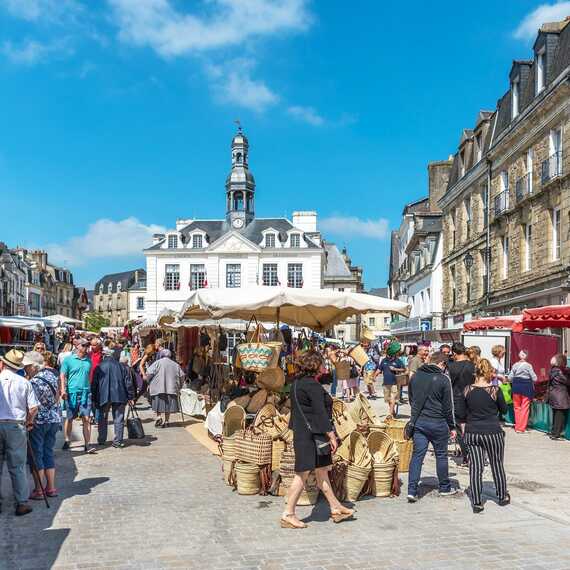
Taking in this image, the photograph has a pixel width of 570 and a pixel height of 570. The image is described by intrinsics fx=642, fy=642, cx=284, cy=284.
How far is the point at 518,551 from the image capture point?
5.33 metres

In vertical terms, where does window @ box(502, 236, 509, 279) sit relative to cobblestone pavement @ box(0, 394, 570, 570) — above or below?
above

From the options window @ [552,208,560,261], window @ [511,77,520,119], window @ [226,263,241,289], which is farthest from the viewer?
window @ [226,263,241,289]

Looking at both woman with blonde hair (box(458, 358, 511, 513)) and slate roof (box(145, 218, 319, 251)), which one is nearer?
woman with blonde hair (box(458, 358, 511, 513))

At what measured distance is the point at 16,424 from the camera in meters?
6.34

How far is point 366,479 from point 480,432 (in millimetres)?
1333

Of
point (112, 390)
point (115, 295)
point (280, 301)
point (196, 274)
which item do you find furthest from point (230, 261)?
point (115, 295)

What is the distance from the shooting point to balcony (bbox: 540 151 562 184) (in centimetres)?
1925

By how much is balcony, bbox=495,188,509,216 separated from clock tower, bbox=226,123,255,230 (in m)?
31.8

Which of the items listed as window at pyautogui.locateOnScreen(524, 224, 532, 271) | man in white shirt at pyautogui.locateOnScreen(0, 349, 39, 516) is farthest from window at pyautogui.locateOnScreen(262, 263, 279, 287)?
man in white shirt at pyautogui.locateOnScreen(0, 349, 39, 516)

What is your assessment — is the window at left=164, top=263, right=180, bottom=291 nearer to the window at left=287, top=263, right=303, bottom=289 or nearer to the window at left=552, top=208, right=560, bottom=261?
the window at left=287, top=263, right=303, bottom=289

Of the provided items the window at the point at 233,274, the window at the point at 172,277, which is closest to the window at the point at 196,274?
the window at the point at 172,277

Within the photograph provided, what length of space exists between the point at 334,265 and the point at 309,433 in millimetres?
74441

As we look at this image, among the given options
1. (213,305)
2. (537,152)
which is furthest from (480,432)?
(537,152)

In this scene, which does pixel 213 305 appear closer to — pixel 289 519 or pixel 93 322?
pixel 289 519
